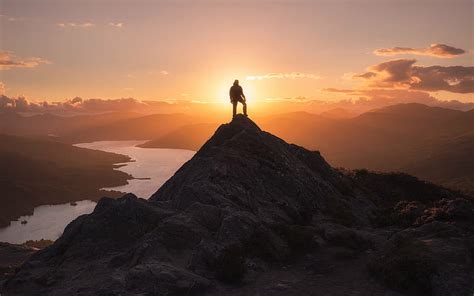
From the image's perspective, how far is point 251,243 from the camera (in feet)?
69.2

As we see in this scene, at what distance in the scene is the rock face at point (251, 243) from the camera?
699 inches

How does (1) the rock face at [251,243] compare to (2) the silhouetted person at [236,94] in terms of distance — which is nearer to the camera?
(1) the rock face at [251,243]

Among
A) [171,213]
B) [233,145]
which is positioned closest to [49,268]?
[171,213]

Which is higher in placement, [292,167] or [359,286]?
[292,167]

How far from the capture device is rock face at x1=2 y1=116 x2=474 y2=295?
17.8 m

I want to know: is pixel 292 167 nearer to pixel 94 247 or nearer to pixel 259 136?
pixel 259 136

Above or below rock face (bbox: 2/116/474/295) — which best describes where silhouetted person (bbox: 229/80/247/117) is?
above

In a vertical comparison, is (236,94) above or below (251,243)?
above

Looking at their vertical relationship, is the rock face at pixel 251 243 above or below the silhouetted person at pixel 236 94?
below

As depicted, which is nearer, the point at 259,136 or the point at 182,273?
the point at 182,273

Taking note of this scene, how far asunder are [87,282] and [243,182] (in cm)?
1236

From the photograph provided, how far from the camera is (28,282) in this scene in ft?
66.9

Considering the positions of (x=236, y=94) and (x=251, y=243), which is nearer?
(x=251, y=243)

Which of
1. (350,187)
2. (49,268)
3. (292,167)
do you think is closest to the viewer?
(49,268)
